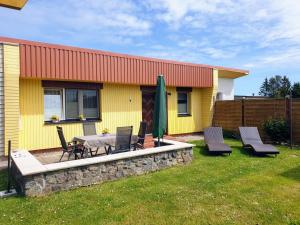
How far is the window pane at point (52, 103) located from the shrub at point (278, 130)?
8.75 metres

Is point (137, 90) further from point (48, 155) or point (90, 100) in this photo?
point (48, 155)

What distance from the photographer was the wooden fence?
1157 cm

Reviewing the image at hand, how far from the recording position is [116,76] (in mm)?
11195

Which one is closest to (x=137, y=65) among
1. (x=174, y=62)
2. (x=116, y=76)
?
(x=116, y=76)

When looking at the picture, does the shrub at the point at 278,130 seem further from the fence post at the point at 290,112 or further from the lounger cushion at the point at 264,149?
the lounger cushion at the point at 264,149

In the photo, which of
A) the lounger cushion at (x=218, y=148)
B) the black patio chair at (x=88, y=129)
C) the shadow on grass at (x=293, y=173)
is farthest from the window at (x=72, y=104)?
the shadow on grass at (x=293, y=173)

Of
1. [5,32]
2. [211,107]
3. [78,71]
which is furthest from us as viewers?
[211,107]

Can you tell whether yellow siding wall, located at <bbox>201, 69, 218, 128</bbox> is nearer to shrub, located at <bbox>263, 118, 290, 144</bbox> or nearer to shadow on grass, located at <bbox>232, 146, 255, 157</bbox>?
shrub, located at <bbox>263, 118, 290, 144</bbox>

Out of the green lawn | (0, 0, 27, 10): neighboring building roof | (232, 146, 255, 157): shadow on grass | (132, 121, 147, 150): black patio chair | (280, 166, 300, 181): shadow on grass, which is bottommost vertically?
the green lawn

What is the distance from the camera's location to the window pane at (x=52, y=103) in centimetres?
1026

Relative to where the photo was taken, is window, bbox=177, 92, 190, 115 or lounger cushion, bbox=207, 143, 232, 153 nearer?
lounger cushion, bbox=207, 143, 232, 153

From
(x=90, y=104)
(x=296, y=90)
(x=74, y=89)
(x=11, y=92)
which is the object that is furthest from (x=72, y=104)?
(x=296, y=90)

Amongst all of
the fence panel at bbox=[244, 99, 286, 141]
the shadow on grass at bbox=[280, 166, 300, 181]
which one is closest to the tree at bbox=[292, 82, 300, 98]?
the fence panel at bbox=[244, 99, 286, 141]

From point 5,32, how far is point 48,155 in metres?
4.35
